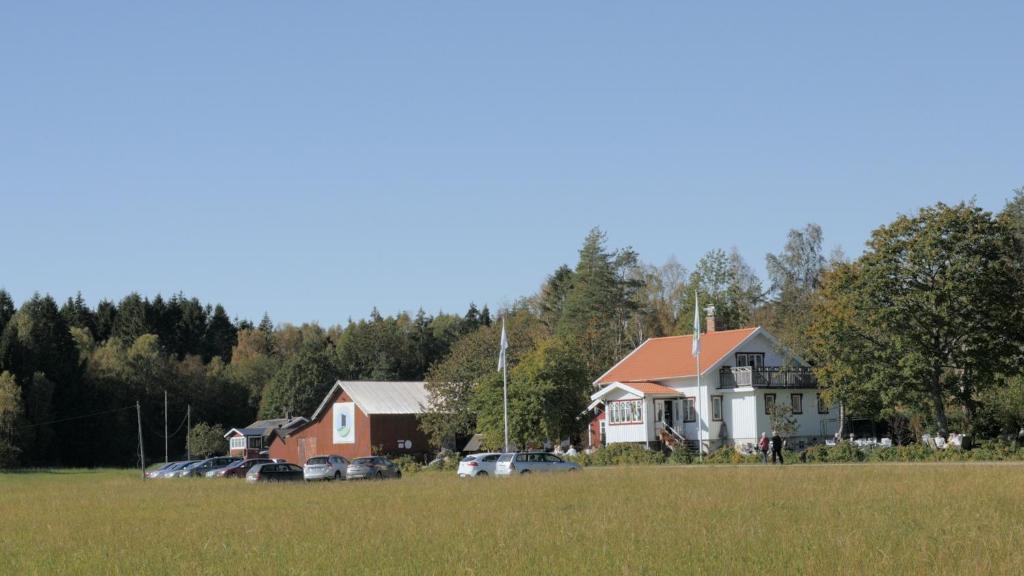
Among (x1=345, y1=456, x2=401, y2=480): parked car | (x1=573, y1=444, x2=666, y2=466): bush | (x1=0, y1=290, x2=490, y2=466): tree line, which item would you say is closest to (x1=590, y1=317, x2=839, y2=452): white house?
(x1=573, y1=444, x2=666, y2=466): bush

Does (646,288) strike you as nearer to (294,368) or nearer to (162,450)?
(294,368)

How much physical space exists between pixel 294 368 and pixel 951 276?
76.4m

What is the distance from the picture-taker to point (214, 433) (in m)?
107

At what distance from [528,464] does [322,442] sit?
4400 cm

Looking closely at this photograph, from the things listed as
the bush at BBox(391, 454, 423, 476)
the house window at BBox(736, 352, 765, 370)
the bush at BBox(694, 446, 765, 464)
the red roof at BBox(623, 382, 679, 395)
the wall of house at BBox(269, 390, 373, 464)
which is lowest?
the bush at BBox(391, 454, 423, 476)

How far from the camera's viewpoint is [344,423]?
275ft

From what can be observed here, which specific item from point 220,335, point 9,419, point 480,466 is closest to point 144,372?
point 9,419

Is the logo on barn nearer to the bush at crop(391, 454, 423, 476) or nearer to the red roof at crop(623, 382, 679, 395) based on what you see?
the bush at crop(391, 454, 423, 476)

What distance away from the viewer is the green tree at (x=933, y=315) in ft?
172

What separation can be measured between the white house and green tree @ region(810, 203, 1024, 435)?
12.2 meters

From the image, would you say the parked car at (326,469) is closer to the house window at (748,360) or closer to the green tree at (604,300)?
the house window at (748,360)

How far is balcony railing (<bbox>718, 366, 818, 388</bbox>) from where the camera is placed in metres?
66.3

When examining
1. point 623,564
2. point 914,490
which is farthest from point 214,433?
point 623,564

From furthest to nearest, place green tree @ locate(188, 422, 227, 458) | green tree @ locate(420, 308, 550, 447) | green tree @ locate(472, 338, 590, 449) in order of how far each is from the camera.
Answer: green tree @ locate(188, 422, 227, 458), green tree @ locate(420, 308, 550, 447), green tree @ locate(472, 338, 590, 449)
